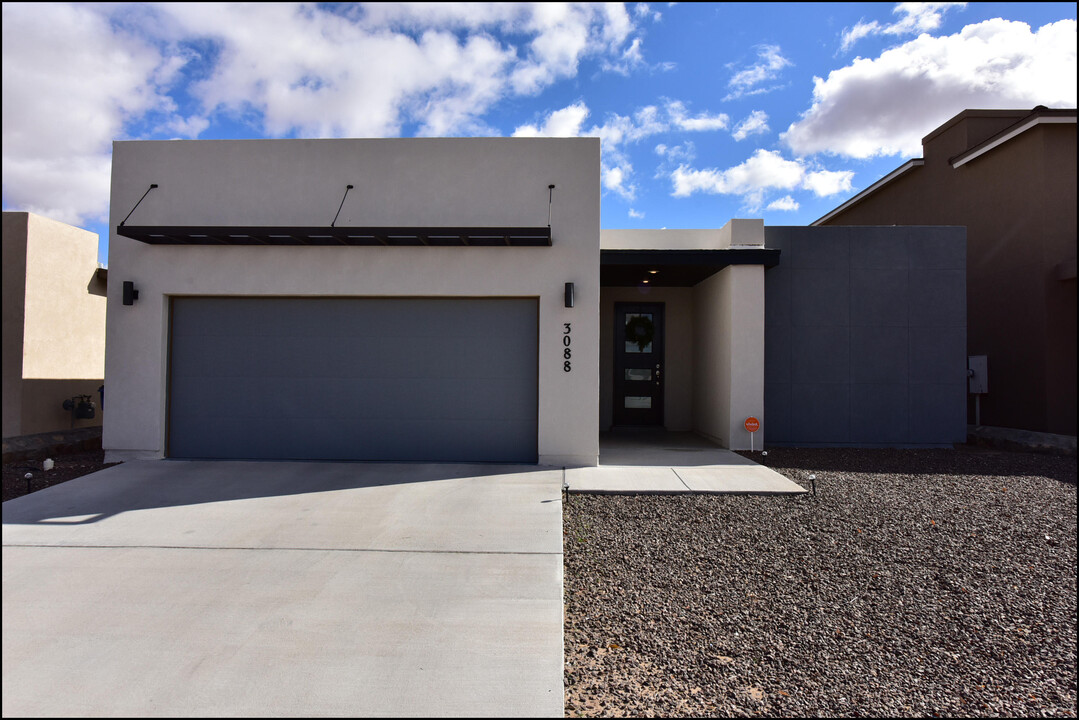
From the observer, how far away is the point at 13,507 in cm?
480

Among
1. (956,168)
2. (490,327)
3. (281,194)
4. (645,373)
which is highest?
(956,168)

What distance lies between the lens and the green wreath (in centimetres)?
1027

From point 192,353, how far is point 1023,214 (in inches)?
569

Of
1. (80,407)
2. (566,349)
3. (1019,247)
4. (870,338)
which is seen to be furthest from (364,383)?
(1019,247)

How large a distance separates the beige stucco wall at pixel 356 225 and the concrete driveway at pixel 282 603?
198 centimetres

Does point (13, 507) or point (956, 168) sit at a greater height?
point (956, 168)

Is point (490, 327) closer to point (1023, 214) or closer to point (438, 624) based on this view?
point (438, 624)

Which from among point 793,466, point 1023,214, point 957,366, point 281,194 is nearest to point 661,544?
point 793,466

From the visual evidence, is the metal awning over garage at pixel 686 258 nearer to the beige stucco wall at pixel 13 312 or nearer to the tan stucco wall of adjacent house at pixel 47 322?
the tan stucco wall of adjacent house at pixel 47 322

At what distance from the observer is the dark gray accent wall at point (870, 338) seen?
8.29 meters

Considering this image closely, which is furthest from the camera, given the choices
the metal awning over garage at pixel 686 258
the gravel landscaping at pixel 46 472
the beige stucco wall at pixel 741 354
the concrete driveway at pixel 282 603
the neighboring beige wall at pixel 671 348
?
the neighboring beige wall at pixel 671 348

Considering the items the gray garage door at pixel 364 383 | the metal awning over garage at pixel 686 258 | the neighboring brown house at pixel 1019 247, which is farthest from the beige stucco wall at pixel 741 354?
the neighboring brown house at pixel 1019 247

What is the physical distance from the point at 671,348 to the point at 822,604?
24.4 ft

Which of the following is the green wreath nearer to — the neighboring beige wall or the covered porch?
the covered porch
